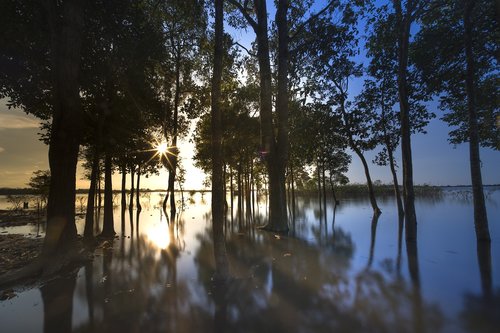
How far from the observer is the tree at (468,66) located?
1185 cm

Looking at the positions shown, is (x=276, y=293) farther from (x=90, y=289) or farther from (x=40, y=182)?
(x=40, y=182)

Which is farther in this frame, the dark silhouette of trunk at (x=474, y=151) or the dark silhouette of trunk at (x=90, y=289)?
the dark silhouette of trunk at (x=474, y=151)

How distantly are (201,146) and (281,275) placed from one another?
85.2ft

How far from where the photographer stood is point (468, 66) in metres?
12.0

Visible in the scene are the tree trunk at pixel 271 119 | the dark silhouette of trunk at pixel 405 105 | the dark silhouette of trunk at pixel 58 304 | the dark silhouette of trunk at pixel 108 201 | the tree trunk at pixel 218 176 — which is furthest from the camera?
the tree trunk at pixel 271 119

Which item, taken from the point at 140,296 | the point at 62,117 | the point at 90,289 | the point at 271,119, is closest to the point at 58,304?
the point at 90,289

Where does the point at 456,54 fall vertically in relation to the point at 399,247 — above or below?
above

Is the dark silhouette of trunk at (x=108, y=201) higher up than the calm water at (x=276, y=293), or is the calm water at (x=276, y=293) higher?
the dark silhouette of trunk at (x=108, y=201)

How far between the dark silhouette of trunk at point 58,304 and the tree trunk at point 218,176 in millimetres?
3392

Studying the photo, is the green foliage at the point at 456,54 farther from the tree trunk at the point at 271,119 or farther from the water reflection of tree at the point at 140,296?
the water reflection of tree at the point at 140,296

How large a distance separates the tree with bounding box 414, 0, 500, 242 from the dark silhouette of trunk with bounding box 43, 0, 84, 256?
44.6 feet

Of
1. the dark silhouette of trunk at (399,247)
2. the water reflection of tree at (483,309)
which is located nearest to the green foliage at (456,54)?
the dark silhouette of trunk at (399,247)

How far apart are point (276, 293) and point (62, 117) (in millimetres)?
8320

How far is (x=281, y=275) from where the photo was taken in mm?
8820
